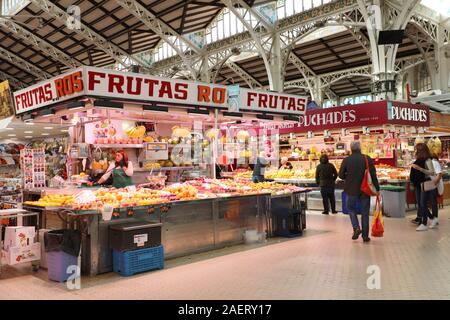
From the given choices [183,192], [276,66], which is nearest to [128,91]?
[183,192]

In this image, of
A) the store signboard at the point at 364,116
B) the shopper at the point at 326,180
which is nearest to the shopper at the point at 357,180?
the shopper at the point at 326,180

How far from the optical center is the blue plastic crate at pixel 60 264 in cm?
498

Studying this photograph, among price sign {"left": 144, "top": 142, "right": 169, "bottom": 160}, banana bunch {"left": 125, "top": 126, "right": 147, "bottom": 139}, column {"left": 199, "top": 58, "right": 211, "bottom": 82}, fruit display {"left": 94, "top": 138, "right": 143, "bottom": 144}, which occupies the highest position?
column {"left": 199, "top": 58, "right": 211, "bottom": 82}

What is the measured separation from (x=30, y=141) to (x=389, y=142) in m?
11.5

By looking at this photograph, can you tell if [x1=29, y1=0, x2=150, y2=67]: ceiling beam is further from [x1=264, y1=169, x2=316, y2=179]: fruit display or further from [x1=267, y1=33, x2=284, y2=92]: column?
[x1=264, y1=169, x2=316, y2=179]: fruit display

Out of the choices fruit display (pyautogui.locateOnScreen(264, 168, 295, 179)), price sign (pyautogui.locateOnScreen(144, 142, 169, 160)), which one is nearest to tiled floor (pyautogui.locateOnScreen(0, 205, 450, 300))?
price sign (pyautogui.locateOnScreen(144, 142, 169, 160))

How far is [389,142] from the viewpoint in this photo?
12406 millimetres

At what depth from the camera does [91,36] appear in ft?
73.3

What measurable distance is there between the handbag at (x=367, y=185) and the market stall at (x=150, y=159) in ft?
5.37

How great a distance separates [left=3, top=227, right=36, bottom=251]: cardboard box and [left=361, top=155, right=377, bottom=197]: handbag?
4.89 m

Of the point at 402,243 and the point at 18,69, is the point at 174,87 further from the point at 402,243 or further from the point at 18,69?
the point at 18,69

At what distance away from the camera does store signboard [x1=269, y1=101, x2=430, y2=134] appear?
11.4 meters

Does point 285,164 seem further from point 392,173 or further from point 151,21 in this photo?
point 151,21

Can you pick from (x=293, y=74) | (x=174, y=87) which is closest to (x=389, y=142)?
(x=174, y=87)
